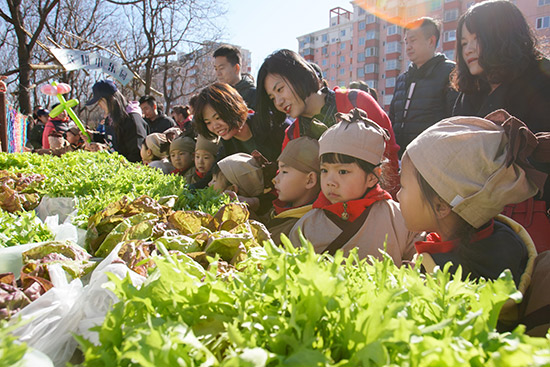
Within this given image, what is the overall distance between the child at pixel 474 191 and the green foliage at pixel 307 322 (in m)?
0.82

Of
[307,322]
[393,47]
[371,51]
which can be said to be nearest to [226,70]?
[307,322]

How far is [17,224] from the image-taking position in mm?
1836

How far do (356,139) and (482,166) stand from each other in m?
0.89

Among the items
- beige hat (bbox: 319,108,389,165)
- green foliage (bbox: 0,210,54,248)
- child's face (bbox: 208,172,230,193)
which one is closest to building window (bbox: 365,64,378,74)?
child's face (bbox: 208,172,230,193)

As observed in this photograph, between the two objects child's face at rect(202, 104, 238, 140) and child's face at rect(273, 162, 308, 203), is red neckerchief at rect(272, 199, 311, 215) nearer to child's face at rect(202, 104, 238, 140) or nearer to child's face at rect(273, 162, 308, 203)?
child's face at rect(273, 162, 308, 203)

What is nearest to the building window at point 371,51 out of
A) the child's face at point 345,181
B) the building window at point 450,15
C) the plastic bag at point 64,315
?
the building window at point 450,15

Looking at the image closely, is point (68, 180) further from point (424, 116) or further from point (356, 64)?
point (356, 64)

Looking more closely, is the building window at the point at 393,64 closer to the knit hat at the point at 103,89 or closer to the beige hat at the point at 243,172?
the knit hat at the point at 103,89

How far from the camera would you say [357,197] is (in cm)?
251

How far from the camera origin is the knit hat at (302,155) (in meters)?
2.87

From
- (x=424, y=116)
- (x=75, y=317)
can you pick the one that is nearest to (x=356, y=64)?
(x=424, y=116)

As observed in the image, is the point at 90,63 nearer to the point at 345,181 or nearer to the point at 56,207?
the point at 56,207

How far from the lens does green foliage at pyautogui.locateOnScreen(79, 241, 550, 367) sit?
2.06 ft

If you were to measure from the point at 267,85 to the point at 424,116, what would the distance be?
6.23 ft
